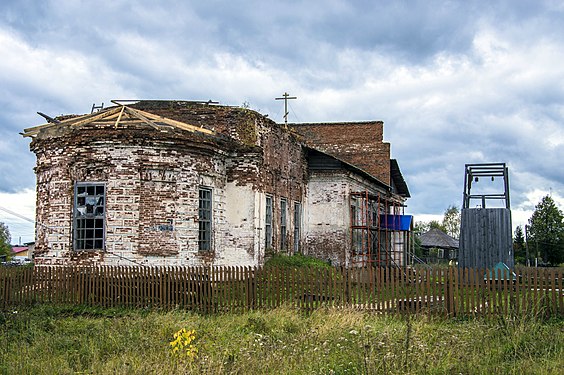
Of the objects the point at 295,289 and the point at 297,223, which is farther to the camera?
the point at 297,223

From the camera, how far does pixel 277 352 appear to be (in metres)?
7.42

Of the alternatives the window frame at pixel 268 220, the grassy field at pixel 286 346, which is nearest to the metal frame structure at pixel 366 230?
the window frame at pixel 268 220

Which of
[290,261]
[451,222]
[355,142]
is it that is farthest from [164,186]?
[451,222]

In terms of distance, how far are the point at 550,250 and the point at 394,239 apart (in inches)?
681

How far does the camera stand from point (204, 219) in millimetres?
15859

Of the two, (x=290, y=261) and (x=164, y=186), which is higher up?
(x=164, y=186)

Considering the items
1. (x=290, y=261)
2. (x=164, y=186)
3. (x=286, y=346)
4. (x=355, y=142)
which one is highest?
A: (x=355, y=142)

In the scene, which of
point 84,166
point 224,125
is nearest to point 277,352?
point 84,166

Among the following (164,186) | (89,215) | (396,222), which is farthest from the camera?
(396,222)

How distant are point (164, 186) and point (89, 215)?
204 cm

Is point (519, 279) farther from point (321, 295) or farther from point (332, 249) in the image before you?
point (332, 249)

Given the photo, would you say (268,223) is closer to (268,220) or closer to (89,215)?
(268,220)

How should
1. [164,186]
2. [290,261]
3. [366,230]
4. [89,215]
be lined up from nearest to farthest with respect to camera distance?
[89,215], [164,186], [290,261], [366,230]

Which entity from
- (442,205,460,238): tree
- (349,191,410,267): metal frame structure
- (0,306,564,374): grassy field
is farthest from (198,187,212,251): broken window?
(442,205,460,238): tree
